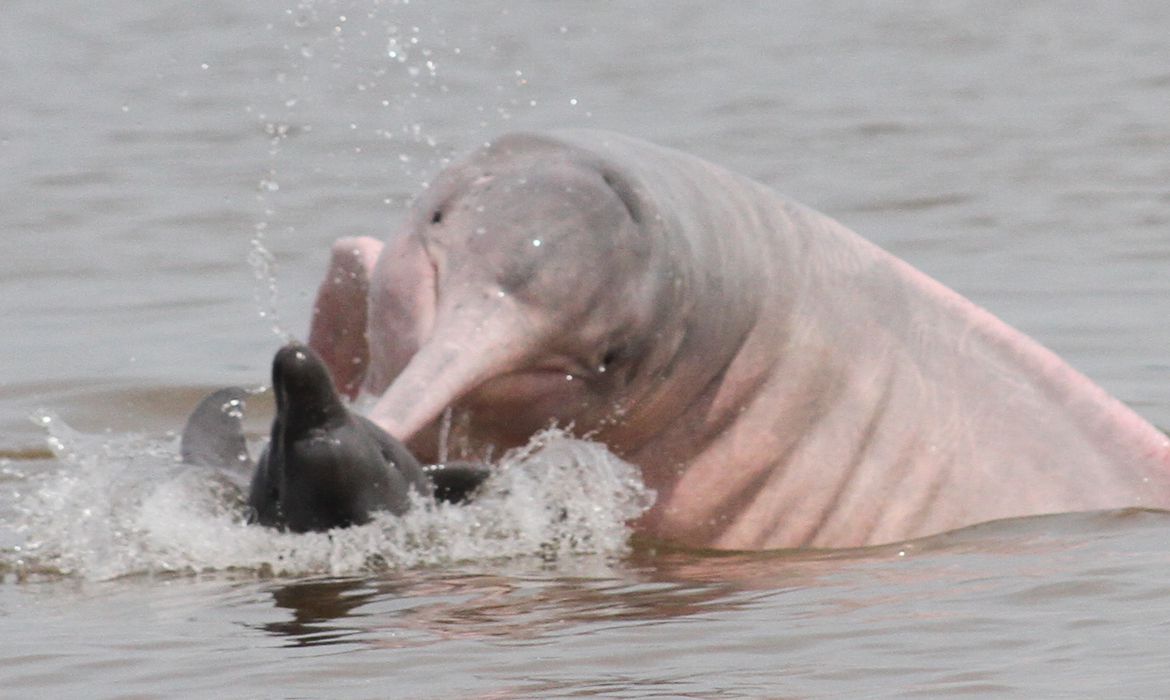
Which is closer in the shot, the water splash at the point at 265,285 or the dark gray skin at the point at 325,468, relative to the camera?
the dark gray skin at the point at 325,468

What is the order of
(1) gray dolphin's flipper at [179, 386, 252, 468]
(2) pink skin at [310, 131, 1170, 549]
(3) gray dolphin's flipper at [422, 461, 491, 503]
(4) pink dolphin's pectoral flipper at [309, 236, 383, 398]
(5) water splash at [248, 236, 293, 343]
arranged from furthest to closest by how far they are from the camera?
1. (5) water splash at [248, 236, 293, 343]
2. (4) pink dolphin's pectoral flipper at [309, 236, 383, 398]
3. (1) gray dolphin's flipper at [179, 386, 252, 468]
4. (2) pink skin at [310, 131, 1170, 549]
5. (3) gray dolphin's flipper at [422, 461, 491, 503]

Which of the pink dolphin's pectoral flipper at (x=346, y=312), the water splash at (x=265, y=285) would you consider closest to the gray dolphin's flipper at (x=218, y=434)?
the pink dolphin's pectoral flipper at (x=346, y=312)

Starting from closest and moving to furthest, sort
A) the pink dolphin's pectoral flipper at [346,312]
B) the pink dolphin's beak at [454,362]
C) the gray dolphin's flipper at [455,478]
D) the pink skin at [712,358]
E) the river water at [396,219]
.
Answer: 1. the river water at [396,219]
2. the pink dolphin's beak at [454,362]
3. the gray dolphin's flipper at [455,478]
4. the pink skin at [712,358]
5. the pink dolphin's pectoral flipper at [346,312]

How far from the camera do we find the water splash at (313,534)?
548cm

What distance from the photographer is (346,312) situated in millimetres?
6520

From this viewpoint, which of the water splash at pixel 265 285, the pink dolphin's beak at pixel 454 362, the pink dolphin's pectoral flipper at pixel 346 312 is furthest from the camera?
the water splash at pixel 265 285

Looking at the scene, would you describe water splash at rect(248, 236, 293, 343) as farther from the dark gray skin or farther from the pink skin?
the dark gray skin

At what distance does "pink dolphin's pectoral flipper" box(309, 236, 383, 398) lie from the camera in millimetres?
6426

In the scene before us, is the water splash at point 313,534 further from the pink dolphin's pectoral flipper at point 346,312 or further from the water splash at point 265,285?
the water splash at point 265,285

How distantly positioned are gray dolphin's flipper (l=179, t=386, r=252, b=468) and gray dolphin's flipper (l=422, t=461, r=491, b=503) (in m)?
0.78

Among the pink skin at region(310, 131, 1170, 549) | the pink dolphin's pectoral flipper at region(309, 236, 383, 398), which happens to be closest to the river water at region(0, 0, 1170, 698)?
the pink skin at region(310, 131, 1170, 549)

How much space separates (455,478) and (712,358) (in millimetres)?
752

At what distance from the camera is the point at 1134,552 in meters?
5.77

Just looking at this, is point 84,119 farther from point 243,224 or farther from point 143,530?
point 143,530
